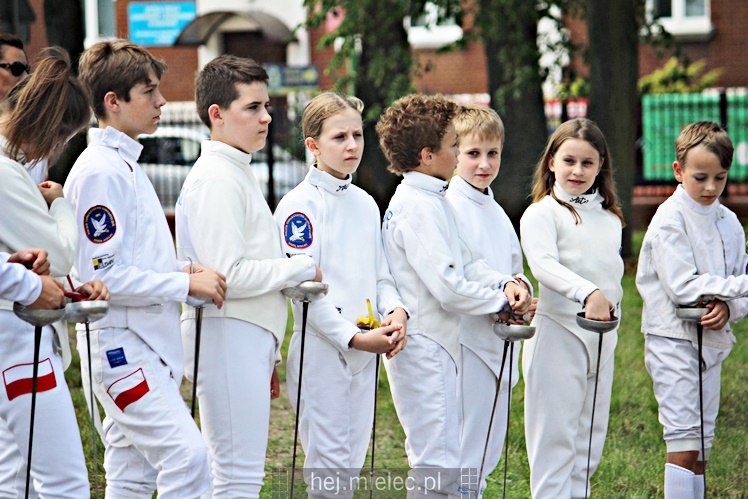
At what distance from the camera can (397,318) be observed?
416 cm

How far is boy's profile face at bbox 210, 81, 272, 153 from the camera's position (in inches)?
157

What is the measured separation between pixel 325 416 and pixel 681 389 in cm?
151

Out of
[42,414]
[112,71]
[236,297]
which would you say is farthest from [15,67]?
[42,414]

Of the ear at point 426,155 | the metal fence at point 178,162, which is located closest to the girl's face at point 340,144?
the ear at point 426,155

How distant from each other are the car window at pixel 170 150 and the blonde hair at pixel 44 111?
11605 mm

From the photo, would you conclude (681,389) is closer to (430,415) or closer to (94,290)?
(430,415)

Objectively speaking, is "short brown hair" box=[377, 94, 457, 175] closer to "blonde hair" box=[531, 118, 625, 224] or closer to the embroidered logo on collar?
"blonde hair" box=[531, 118, 625, 224]

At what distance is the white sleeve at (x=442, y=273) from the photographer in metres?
4.26

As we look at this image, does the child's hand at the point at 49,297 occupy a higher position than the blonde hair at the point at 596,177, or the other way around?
the blonde hair at the point at 596,177

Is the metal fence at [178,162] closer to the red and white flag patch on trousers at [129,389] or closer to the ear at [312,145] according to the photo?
the ear at [312,145]

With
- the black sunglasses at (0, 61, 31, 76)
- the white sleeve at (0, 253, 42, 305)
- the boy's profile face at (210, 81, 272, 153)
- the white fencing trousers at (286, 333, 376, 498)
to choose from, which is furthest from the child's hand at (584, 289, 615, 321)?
the black sunglasses at (0, 61, 31, 76)

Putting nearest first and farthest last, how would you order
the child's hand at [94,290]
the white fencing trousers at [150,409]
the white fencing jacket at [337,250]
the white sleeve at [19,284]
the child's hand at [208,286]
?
the white sleeve at [19,284] → the child's hand at [94,290] → the white fencing trousers at [150,409] → the child's hand at [208,286] → the white fencing jacket at [337,250]

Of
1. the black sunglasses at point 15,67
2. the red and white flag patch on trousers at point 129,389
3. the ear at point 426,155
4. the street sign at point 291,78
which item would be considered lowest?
the red and white flag patch on trousers at point 129,389

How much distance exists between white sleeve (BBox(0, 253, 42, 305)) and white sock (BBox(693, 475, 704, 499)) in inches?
112
